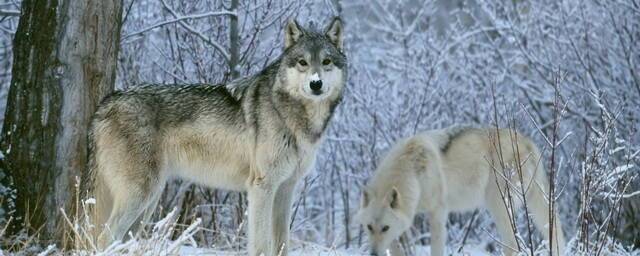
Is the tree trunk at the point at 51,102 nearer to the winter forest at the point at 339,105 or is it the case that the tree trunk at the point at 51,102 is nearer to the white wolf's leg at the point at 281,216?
the winter forest at the point at 339,105

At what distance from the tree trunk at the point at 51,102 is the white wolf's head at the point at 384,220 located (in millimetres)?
2678

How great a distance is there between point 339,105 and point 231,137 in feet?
14.6

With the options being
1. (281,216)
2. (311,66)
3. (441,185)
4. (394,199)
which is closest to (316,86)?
(311,66)

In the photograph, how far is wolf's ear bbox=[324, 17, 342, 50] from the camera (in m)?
5.72

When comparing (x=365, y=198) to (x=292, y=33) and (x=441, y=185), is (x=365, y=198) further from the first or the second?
(x=292, y=33)

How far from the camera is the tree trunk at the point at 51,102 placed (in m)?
5.69

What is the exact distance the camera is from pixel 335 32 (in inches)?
226

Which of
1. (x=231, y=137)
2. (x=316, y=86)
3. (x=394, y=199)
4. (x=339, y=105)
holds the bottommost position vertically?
(x=394, y=199)

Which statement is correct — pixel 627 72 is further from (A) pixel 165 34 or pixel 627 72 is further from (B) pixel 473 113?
(A) pixel 165 34

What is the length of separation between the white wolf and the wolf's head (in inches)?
81.6

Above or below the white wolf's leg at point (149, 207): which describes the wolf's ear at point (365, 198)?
below

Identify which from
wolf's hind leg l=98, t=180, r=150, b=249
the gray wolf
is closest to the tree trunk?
the gray wolf

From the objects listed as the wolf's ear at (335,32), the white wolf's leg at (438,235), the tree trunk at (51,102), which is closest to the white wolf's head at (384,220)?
the white wolf's leg at (438,235)

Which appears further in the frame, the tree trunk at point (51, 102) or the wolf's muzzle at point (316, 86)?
the tree trunk at point (51, 102)
